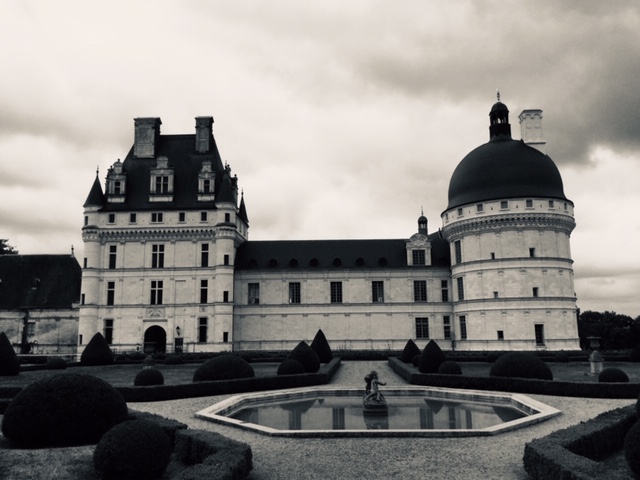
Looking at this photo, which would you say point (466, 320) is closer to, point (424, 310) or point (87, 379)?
point (424, 310)

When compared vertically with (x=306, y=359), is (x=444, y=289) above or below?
above

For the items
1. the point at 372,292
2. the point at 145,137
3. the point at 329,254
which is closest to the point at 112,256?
the point at 145,137

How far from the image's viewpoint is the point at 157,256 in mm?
45688

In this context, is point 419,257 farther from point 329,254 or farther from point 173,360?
point 173,360

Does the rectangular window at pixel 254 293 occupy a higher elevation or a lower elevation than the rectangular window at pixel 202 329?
higher

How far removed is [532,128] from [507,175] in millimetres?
8736

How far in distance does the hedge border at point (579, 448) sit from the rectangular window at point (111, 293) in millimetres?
40277

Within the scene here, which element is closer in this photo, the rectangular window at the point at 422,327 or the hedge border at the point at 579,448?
the hedge border at the point at 579,448

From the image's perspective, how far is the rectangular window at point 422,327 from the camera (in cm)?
4616

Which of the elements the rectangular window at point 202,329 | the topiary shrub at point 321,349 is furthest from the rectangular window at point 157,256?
the topiary shrub at point 321,349

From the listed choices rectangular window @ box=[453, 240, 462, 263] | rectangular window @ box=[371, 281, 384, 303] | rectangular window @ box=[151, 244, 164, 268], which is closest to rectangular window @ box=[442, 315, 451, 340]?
rectangular window @ box=[453, 240, 462, 263]

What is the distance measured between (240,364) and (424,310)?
26.9 meters

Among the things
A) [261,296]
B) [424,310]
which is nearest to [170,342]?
[261,296]

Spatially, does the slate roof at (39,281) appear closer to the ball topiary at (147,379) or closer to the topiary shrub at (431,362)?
the ball topiary at (147,379)
